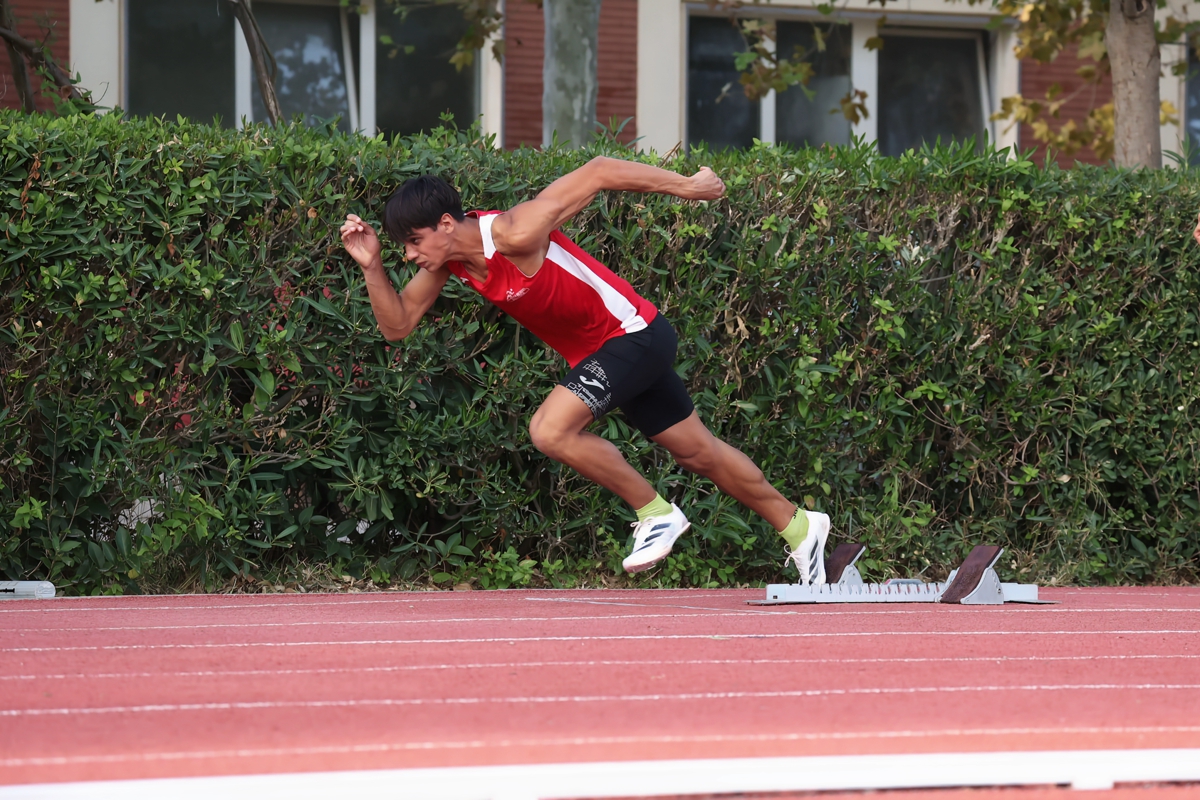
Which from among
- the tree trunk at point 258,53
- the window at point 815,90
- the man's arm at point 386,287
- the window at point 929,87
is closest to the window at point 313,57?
the tree trunk at point 258,53

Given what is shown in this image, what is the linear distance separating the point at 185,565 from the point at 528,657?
8.96 feet

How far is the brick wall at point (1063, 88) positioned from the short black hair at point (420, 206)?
10.2 m

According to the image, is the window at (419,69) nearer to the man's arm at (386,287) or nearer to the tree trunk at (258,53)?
the tree trunk at (258,53)

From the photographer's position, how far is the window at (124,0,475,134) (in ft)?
42.0

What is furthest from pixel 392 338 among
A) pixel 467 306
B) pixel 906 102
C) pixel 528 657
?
pixel 906 102

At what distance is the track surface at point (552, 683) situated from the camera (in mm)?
3234

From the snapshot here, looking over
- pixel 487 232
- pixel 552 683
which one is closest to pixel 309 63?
pixel 487 232

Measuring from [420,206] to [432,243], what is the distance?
0.49 ft

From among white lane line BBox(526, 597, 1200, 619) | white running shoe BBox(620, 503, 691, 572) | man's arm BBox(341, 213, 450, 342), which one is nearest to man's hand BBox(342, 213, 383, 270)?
man's arm BBox(341, 213, 450, 342)

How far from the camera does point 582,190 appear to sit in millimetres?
5441

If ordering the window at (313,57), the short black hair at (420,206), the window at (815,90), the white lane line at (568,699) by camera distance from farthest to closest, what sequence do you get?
the window at (815,90) → the window at (313,57) → the short black hair at (420,206) → the white lane line at (568,699)

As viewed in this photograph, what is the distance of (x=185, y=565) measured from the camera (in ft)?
21.7

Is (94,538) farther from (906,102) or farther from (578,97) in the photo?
(906,102)

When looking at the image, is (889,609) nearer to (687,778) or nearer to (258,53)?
(687,778)
